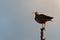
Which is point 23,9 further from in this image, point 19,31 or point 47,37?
point 47,37

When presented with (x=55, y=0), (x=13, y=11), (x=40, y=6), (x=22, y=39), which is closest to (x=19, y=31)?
(x=22, y=39)

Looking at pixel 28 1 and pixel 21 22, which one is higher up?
pixel 28 1

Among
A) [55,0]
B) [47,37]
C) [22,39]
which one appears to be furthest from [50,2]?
[22,39]

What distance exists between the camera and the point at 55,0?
1.93 m

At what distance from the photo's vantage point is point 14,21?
6.17 feet

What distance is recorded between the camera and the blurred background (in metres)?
1.88

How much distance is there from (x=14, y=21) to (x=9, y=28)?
91 millimetres

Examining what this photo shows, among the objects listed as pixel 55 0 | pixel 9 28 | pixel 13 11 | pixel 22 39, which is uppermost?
pixel 55 0

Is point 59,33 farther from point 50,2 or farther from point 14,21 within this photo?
point 14,21

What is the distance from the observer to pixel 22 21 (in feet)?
6.20

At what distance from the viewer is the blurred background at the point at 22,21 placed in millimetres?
1877

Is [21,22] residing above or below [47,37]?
above

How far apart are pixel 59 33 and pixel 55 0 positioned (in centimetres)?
36

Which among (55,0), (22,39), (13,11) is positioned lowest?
(22,39)
